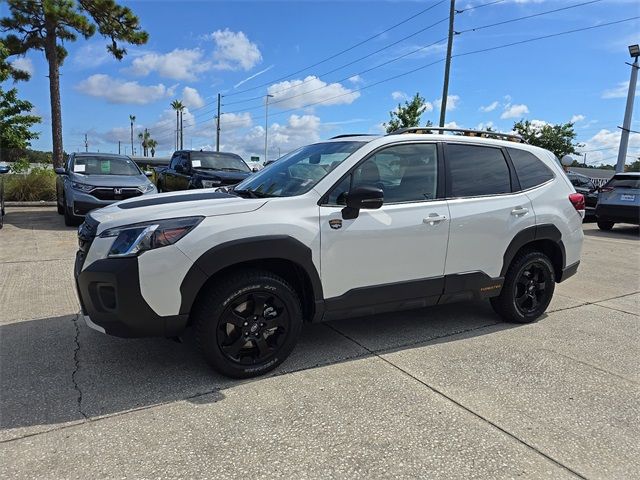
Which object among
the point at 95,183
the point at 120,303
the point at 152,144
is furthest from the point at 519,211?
the point at 152,144

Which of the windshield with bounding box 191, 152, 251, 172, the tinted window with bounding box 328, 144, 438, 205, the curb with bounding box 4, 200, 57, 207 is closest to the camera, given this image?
the tinted window with bounding box 328, 144, 438, 205

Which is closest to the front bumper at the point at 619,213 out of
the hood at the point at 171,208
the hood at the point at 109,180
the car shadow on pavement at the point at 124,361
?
the car shadow on pavement at the point at 124,361

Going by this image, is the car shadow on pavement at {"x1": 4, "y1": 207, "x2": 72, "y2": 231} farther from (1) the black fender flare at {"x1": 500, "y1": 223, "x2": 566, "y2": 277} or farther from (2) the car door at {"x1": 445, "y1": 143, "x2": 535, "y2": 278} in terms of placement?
(1) the black fender flare at {"x1": 500, "y1": 223, "x2": 566, "y2": 277}

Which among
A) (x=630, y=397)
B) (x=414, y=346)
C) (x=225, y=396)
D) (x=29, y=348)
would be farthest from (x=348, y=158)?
(x=29, y=348)

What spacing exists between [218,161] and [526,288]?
9053mm

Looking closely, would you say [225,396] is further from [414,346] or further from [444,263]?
[444,263]

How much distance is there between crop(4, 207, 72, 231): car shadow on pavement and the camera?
32.0 feet

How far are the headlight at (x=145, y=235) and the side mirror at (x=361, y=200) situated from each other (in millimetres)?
1118

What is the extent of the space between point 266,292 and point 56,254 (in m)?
5.35

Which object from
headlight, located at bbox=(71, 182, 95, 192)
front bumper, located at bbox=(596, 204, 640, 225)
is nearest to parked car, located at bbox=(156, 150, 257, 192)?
headlight, located at bbox=(71, 182, 95, 192)

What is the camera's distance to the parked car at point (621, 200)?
12312 millimetres

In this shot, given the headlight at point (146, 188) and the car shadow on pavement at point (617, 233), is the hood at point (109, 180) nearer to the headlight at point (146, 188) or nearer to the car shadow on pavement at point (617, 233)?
the headlight at point (146, 188)

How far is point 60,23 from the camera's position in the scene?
1697cm

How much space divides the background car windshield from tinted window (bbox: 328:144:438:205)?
823 cm
